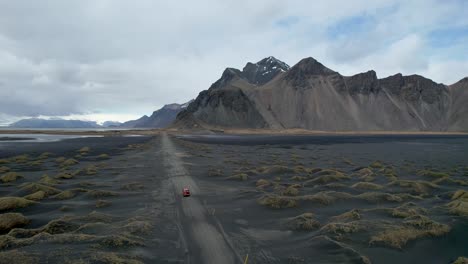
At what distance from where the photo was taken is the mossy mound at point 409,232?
15.4m

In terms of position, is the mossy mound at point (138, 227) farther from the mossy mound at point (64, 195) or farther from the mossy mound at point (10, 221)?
the mossy mound at point (64, 195)

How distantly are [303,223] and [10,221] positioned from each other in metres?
18.6

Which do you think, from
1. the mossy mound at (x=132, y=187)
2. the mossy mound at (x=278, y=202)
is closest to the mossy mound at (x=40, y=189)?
the mossy mound at (x=132, y=187)

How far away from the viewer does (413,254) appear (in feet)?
47.2

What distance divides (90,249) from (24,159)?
48296 mm

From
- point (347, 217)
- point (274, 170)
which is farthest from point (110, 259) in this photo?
point (274, 170)

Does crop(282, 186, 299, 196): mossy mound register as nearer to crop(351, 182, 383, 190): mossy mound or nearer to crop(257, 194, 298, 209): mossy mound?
crop(257, 194, 298, 209): mossy mound

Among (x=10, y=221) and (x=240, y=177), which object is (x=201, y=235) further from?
(x=240, y=177)

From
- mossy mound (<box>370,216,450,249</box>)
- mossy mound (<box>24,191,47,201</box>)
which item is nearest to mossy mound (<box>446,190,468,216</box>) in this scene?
mossy mound (<box>370,216,450,249</box>)

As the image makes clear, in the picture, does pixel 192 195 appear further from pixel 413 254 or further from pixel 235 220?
pixel 413 254

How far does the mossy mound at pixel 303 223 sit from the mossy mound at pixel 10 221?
17326 millimetres

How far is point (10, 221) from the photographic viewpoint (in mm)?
17422

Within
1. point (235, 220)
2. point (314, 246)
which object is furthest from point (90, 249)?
point (314, 246)

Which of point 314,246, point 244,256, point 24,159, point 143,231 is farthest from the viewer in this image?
point 24,159
